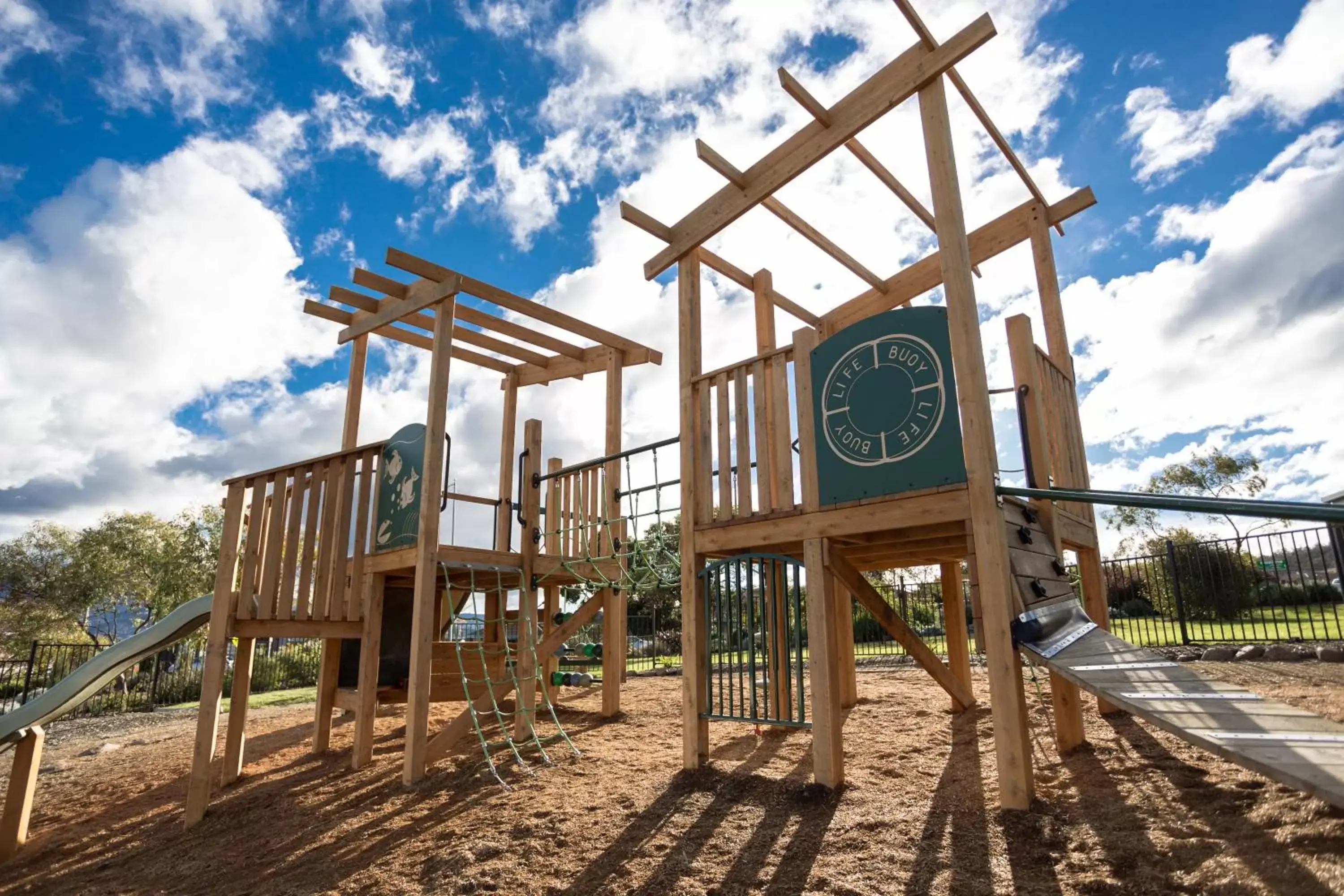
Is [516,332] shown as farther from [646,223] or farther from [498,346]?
[646,223]

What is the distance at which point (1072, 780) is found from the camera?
432 cm

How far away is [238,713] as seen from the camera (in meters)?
7.25

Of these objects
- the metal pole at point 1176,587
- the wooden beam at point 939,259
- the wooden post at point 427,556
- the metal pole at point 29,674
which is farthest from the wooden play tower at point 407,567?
the metal pole at point 29,674

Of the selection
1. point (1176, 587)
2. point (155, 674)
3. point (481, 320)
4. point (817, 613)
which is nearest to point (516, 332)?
point (481, 320)

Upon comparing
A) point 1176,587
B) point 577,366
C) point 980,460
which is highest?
point 577,366

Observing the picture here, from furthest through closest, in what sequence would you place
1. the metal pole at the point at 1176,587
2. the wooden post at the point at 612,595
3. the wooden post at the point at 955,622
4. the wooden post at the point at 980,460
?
1. the metal pole at the point at 1176,587
2. the wooden post at the point at 612,595
3. the wooden post at the point at 955,622
4. the wooden post at the point at 980,460

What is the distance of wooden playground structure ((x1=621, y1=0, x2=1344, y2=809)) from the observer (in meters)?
3.99

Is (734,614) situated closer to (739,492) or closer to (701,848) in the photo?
(739,492)

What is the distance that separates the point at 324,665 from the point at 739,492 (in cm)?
535

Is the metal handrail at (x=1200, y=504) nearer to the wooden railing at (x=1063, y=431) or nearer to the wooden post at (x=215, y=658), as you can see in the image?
the wooden railing at (x=1063, y=431)

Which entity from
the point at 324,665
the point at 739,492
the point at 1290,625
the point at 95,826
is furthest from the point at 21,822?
the point at 1290,625

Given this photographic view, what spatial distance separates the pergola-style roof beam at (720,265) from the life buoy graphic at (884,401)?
2.37 m

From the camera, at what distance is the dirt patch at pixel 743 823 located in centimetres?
323

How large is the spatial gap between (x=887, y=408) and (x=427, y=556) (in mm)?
4307
